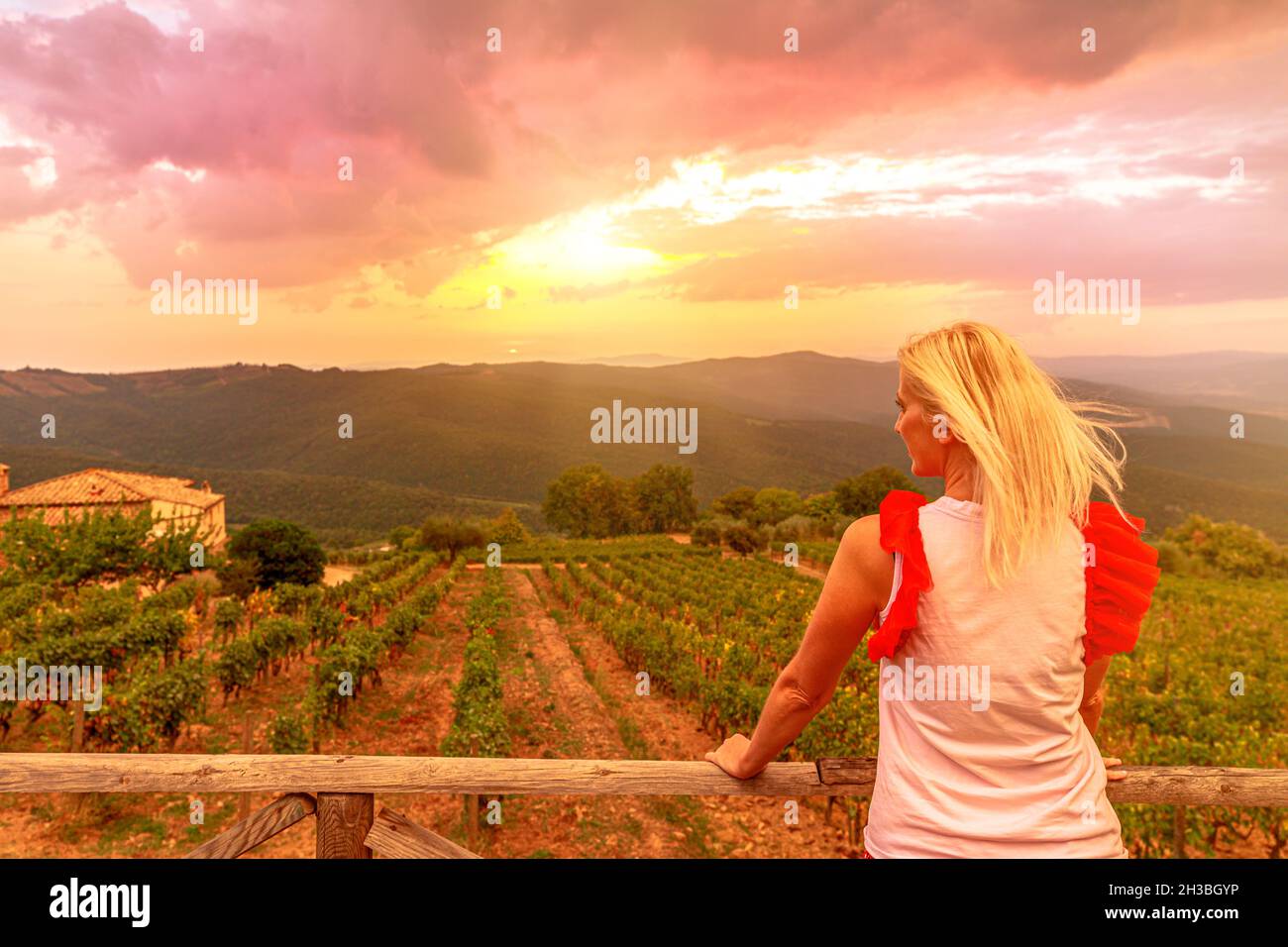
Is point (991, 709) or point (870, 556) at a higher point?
point (870, 556)

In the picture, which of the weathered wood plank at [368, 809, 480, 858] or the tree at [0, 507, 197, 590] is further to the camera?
the tree at [0, 507, 197, 590]

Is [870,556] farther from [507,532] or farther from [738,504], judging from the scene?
[738,504]

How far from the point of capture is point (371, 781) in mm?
2430

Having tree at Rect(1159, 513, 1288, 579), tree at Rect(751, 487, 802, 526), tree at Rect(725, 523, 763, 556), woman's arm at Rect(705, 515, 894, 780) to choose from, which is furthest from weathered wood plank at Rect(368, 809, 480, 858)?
tree at Rect(751, 487, 802, 526)

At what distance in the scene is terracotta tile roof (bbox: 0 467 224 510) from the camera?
46625 millimetres

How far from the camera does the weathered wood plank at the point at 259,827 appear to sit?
2.40m

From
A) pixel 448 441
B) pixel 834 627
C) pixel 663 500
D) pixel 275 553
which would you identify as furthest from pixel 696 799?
pixel 448 441

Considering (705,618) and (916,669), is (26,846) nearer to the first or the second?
(916,669)

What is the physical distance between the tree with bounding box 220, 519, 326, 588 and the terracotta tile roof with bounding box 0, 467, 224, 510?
1335 cm

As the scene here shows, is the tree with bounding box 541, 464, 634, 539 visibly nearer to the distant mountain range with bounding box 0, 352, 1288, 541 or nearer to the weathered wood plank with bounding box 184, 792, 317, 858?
the distant mountain range with bounding box 0, 352, 1288, 541

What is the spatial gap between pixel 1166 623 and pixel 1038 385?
28701 millimetres

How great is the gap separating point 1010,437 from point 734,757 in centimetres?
134

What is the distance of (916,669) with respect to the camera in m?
1.55
